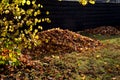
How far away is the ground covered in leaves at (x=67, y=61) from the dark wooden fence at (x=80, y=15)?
2.86 m

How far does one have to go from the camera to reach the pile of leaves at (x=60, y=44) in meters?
12.4

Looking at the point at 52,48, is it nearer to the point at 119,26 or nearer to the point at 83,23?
the point at 83,23

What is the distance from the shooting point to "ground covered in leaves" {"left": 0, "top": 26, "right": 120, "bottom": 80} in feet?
30.9

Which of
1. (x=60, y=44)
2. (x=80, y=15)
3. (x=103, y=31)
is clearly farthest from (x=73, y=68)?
(x=80, y=15)

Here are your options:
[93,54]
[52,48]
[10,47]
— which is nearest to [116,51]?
[93,54]

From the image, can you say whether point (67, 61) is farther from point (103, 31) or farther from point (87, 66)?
point (103, 31)

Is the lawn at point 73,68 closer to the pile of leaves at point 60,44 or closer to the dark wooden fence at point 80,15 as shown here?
the pile of leaves at point 60,44

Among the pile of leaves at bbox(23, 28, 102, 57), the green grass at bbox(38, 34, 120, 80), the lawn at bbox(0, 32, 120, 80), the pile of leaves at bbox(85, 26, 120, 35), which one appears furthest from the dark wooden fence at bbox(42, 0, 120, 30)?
the lawn at bbox(0, 32, 120, 80)

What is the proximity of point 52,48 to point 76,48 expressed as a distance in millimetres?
1000

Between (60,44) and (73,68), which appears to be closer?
(73,68)

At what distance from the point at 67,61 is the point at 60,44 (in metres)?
2.33

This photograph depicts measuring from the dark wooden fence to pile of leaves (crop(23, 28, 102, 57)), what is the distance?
258 centimetres

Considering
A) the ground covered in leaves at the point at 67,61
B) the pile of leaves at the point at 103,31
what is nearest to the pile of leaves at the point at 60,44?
the ground covered in leaves at the point at 67,61

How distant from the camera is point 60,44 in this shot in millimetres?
13156
